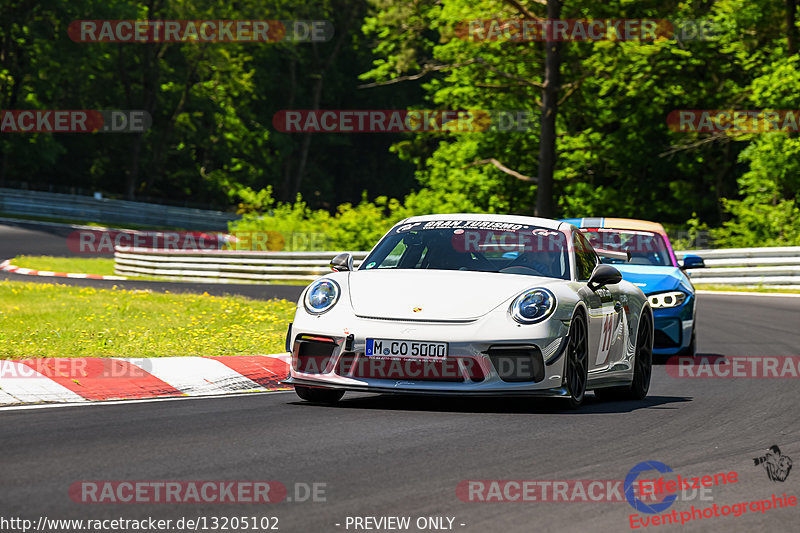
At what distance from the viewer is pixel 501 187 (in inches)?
1492

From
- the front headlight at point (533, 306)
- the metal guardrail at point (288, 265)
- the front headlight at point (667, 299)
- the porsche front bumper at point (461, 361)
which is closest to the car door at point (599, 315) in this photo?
the front headlight at point (533, 306)

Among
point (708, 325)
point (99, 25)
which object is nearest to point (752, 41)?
point (708, 325)

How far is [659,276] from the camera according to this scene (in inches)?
535

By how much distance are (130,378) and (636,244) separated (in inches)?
279

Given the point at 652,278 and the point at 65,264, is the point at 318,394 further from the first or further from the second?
the point at 65,264

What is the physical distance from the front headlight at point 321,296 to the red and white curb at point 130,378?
58.3 inches

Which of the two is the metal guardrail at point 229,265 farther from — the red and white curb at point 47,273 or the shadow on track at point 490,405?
the shadow on track at point 490,405

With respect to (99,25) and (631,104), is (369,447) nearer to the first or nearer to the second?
(631,104)

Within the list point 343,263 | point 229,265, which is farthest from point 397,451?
point 229,265

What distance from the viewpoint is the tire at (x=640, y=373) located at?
9.88 metres

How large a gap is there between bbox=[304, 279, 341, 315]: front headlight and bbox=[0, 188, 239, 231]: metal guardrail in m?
45.4

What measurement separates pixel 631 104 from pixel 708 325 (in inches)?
786

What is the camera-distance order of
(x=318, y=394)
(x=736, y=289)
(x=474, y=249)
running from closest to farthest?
(x=318, y=394) → (x=474, y=249) → (x=736, y=289)

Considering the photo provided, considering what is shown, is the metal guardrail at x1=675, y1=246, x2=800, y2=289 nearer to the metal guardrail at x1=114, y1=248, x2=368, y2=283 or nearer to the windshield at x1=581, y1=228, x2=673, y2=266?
the metal guardrail at x1=114, y1=248, x2=368, y2=283
